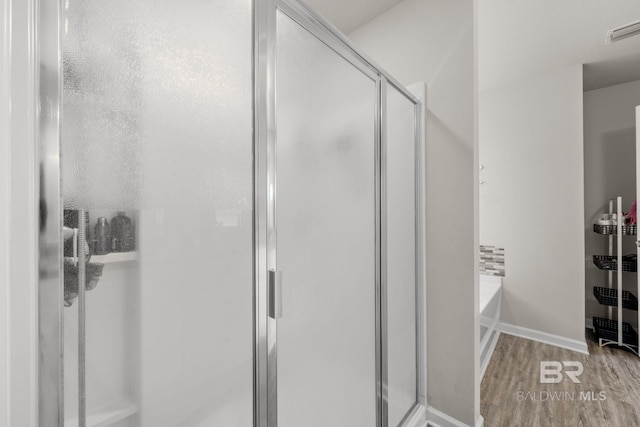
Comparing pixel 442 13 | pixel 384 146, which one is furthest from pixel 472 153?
pixel 442 13

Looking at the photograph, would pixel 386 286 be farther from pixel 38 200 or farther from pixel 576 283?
pixel 576 283

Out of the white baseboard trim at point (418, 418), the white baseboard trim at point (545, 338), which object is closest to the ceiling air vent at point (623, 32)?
the white baseboard trim at point (545, 338)

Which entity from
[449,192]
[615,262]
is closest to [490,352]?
[615,262]

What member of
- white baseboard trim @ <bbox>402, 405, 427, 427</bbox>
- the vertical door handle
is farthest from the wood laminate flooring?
the vertical door handle

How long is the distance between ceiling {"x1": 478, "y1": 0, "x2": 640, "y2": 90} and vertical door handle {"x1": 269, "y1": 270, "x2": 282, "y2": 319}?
2.31 m

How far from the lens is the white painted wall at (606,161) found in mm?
3195

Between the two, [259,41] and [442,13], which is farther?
[442,13]

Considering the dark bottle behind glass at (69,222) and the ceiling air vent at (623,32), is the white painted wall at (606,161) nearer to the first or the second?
the ceiling air vent at (623,32)

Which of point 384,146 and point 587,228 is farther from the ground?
point 384,146

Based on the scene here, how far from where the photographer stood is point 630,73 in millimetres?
3000

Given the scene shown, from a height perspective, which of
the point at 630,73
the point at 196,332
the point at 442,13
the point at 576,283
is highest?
the point at 630,73

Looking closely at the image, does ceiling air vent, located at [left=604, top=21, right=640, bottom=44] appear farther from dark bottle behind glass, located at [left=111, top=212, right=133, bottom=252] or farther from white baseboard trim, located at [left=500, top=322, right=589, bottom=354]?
dark bottle behind glass, located at [left=111, top=212, right=133, bottom=252]

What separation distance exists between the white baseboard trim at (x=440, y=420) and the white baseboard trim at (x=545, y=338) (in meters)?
1.75

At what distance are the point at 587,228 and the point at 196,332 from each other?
4245mm
